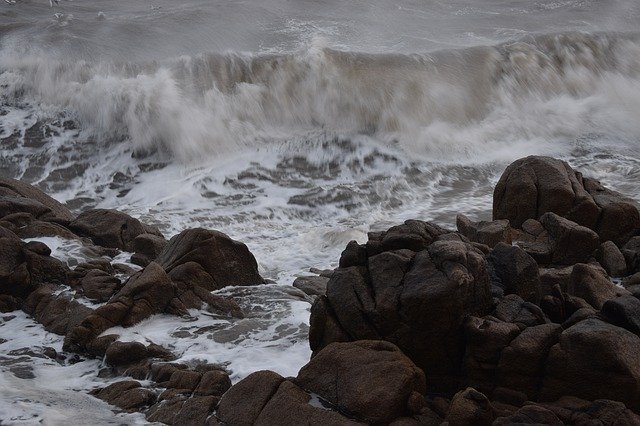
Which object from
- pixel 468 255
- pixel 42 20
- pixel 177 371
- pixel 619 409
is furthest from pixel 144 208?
pixel 42 20

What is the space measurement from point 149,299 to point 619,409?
5.31 m

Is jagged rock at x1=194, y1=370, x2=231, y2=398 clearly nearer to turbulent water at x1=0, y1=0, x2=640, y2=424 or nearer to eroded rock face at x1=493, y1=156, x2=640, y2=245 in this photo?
turbulent water at x1=0, y1=0, x2=640, y2=424

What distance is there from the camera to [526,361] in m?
7.01

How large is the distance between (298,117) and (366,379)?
40.5 ft

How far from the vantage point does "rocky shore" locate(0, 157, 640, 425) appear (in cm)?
667

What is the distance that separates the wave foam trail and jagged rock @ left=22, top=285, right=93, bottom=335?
7749 mm

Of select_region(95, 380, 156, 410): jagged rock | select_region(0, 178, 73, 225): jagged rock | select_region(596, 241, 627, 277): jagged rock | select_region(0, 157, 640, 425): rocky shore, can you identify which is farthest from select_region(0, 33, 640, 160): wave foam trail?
select_region(95, 380, 156, 410): jagged rock

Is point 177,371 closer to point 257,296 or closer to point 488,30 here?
point 257,296

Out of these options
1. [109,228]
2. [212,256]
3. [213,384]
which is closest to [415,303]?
[213,384]

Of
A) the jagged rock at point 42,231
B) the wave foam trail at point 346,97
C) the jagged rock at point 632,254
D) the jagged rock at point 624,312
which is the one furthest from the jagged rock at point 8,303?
the wave foam trail at point 346,97

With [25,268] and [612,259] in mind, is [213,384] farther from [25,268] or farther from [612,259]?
[612,259]

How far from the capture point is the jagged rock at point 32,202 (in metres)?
11.7

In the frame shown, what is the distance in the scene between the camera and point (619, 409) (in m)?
6.19

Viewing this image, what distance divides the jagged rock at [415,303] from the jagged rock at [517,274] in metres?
0.62
